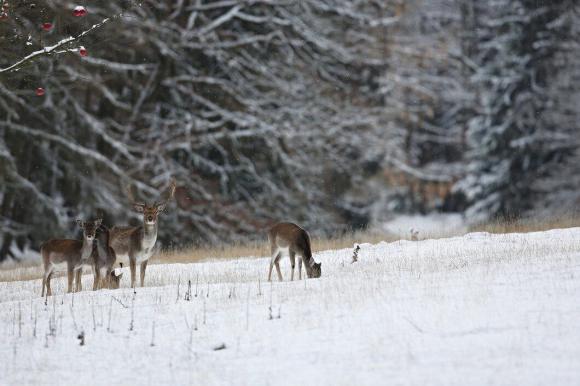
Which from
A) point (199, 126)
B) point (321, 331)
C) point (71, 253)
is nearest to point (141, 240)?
point (71, 253)

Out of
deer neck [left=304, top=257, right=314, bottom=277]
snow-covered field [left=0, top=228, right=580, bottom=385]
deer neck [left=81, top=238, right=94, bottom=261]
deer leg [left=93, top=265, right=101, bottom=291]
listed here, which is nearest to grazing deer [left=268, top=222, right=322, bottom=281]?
deer neck [left=304, top=257, right=314, bottom=277]

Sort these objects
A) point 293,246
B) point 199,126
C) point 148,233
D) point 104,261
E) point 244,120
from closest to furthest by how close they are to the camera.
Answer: point 104,261 → point 148,233 → point 293,246 → point 199,126 → point 244,120

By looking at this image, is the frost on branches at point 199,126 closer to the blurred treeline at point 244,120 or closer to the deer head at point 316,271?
the blurred treeline at point 244,120

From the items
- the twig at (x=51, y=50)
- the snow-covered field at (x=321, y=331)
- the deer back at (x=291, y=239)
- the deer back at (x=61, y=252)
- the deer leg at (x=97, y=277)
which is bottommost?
the snow-covered field at (x=321, y=331)

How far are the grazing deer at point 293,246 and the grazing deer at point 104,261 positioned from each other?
2306 mm

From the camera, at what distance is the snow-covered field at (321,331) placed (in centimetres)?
746

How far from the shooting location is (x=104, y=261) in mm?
12703

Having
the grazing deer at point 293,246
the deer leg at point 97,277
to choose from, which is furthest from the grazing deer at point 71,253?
the grazing deer at point 293,246

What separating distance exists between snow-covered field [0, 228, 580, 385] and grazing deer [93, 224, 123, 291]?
3.94 feet

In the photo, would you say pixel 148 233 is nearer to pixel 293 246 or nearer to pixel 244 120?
pixel 293 246

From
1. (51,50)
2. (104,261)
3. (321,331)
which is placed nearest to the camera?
(321,331)

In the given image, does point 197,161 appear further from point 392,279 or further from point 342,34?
point 392,279

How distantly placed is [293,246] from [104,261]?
2.79 m

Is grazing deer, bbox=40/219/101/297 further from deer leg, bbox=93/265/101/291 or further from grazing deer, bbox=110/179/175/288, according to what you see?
grazing deer, bbox=110/179/175/288
